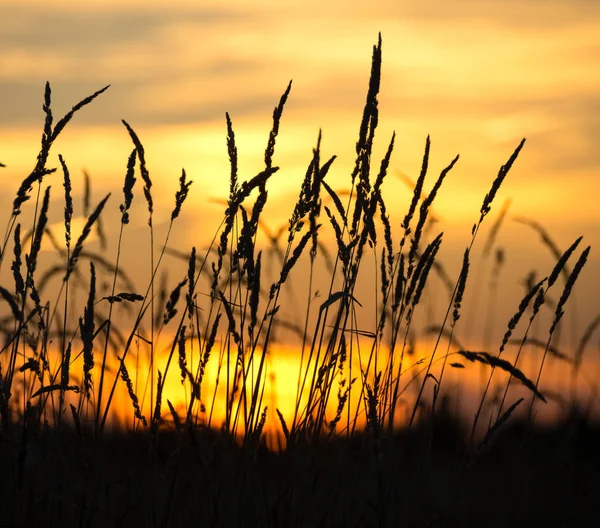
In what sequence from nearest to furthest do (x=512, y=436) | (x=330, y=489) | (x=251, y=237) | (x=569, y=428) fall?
1. (x=251, y=237)
2. (x=330, y=489)
3. (x=569, y=428)
4. (x=512, y=436)

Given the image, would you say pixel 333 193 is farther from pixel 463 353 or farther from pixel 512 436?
pixel 512 436

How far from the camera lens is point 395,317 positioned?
2854 mm

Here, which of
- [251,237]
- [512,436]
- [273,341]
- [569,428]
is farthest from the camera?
[512,436]

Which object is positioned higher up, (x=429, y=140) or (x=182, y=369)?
(x=429, y=140)

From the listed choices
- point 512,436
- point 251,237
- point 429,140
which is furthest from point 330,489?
point 512,436

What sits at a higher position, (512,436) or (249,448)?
(512,436)

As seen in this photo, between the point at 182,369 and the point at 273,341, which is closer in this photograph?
the point at 182,369

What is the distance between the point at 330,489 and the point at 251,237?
83 centimetres

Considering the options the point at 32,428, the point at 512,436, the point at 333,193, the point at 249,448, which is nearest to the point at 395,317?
the point at 333,193

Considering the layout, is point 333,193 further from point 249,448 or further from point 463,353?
point 249,448

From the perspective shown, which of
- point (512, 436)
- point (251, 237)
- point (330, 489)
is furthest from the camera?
point (512, 436)

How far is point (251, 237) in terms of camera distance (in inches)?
94.8

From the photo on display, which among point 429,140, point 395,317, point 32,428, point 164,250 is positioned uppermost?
point 429,140

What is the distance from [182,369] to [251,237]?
44 cm
